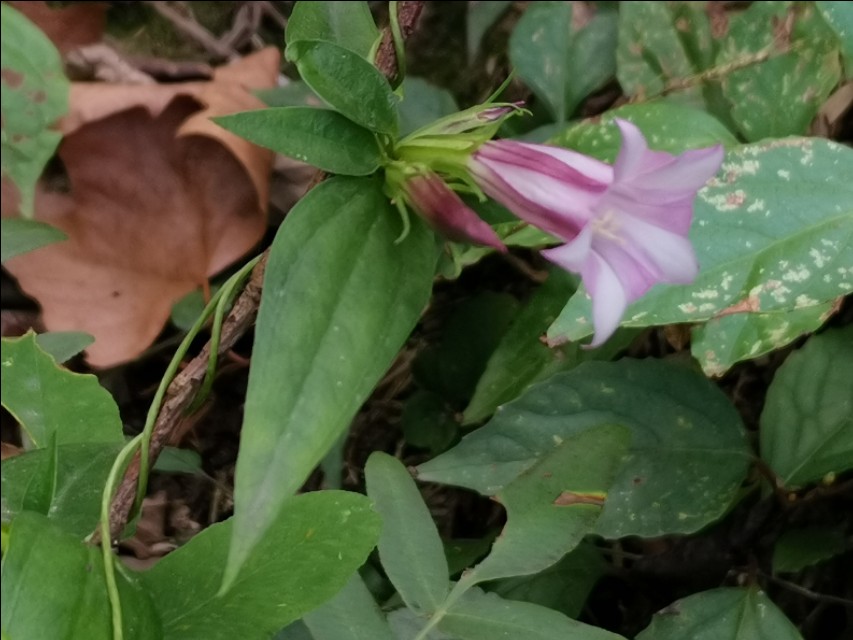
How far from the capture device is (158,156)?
3.62 feet

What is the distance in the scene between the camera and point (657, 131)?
83 cm

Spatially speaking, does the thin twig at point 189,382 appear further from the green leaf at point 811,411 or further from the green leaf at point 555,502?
the green leaf at point 811,411

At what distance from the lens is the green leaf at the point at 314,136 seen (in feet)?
1.92

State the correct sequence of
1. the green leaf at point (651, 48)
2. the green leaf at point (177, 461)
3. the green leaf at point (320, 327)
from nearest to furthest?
the green leaf at point (320, 327), the green leaf at point (177, 461), the green leaf at point (651, 48)

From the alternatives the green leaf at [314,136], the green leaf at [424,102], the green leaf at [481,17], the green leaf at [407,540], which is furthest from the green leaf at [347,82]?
the green leaf at [481,17]

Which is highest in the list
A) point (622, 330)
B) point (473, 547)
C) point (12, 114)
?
point (12, 114)

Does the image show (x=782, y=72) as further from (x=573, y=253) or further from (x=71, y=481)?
(x=71, y=481)

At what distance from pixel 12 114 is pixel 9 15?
9 cm

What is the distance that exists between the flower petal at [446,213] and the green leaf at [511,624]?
25 centimetres

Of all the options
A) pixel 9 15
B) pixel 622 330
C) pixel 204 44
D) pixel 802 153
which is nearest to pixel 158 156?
pixel 204 44

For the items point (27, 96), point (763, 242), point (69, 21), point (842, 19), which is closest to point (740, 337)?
point (763, 242)

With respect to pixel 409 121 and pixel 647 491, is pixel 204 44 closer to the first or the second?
pixel 409 121

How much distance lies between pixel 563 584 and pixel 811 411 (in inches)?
10.6

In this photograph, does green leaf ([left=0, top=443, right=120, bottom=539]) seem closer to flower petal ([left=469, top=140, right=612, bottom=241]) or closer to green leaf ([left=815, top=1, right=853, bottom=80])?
flower petal ([left=469, top=140, right=612, bottom=241])
